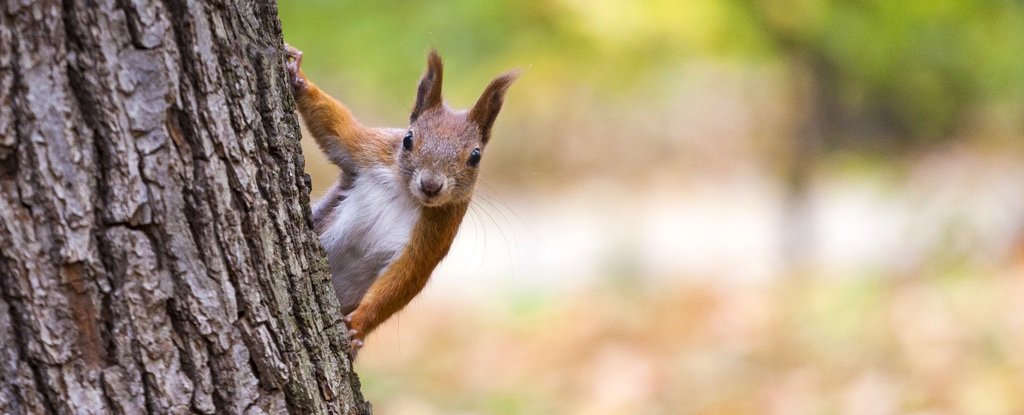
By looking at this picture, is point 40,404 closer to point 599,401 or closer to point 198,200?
point 198,200

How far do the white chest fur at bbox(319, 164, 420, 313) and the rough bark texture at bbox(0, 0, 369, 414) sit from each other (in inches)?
33.5

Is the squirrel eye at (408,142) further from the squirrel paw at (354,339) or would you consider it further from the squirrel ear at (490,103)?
the squirrel paw at (354,339)

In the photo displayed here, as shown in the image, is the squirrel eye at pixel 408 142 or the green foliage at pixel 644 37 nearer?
the squirrel eye at pixel 408 142

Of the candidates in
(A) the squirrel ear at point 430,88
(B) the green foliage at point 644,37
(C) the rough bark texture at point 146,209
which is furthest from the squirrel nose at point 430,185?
(B) the green foliage at point 644,37

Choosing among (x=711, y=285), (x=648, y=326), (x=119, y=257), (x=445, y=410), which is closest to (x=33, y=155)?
(x=119, y=257)

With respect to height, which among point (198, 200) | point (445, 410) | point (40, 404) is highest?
point (445, 410)

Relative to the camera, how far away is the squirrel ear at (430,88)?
8.22 ft

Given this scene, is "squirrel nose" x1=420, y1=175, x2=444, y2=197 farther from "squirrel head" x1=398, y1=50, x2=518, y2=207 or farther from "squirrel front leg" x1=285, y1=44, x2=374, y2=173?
"squirrel front leg" x1=285, y1=44, x2=374, y2=173

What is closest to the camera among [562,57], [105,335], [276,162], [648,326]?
[105,335]

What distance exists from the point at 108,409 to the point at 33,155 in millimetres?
385

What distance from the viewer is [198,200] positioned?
148 centimetres

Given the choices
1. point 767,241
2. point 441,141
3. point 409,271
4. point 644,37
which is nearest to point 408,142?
point 441,141

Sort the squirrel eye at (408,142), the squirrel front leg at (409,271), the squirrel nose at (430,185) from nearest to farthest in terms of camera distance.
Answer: the squirrel front leg at (409,271)
the squirrel nose at (430,185)
the squirrel eye at (408,142)

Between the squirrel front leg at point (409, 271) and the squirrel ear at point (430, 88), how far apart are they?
28 centimetres
